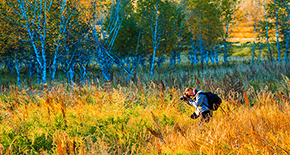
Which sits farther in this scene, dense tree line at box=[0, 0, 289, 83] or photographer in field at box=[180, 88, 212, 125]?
dense tree line at box=[0, 0, 289, 83]

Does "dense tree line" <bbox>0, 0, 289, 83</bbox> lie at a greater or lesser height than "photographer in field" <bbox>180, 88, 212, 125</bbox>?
greater

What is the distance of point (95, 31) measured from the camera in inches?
329

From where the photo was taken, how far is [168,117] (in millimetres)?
4012

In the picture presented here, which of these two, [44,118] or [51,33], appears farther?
[51,33]

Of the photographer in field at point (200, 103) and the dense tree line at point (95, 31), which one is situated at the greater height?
the dense tree line at point (95, 31)

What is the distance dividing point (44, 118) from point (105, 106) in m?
1.26

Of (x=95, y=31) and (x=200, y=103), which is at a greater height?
(x=95, y=31)

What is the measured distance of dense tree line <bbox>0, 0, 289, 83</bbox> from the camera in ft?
25.2

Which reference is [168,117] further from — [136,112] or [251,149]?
[251,149]

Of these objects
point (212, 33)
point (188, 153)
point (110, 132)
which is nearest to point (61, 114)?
point (110, 132)

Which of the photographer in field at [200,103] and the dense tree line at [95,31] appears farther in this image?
the dense tree line at [95,31]

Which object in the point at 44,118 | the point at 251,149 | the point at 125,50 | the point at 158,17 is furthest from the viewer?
the point at 125,50

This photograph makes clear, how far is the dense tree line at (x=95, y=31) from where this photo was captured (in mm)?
7688

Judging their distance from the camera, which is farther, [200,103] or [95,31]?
[95,31]
